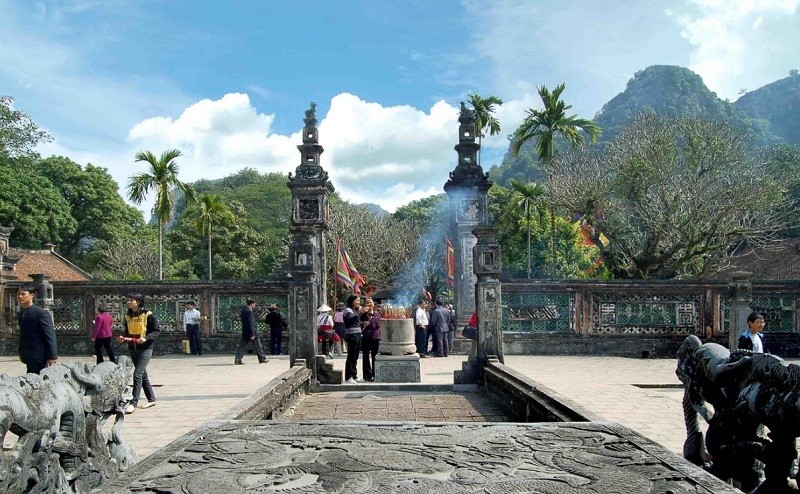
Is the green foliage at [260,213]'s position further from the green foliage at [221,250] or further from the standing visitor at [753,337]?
the standing visitor at [753,337]

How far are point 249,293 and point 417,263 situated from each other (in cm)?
2236

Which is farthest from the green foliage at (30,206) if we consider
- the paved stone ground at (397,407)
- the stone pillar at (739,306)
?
the stone pillar at (739,306)

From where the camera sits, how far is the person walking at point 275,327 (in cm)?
1692

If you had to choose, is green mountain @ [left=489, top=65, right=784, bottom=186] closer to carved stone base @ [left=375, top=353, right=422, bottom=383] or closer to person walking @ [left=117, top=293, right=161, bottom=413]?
carved stone base @ [left=375, top=353, right=422, bottom=383]

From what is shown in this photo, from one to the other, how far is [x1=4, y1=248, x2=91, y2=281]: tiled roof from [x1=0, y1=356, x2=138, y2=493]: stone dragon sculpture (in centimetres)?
2873

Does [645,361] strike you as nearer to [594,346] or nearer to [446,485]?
[594,346]

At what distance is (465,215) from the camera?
718 inches

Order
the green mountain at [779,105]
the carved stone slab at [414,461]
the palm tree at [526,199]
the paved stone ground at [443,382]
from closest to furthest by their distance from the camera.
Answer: the carved stone slab at [414,461] < the paved stone ground at [443,382] < the palm tree at [526,199] < the green mountain at [779,105]

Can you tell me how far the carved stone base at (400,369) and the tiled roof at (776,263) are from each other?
66.7 feet

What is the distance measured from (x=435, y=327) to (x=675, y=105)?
71.7 meters

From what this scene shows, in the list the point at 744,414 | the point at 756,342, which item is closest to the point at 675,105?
the point at 756,342

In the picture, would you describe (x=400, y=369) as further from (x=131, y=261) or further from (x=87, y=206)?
(x=87, y=206)

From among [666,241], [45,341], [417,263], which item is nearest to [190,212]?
[417,263]

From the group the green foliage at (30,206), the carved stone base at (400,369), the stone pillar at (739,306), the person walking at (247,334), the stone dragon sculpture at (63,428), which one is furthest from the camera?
the green foliage at (30,206)
